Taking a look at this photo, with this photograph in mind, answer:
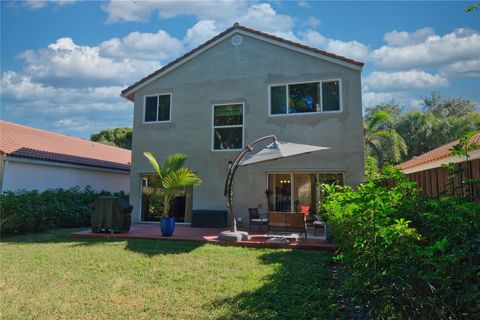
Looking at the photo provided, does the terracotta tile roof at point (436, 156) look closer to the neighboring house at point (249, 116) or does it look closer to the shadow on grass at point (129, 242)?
the neighboring house at point (249, 116)

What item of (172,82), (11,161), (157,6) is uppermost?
(157,6)

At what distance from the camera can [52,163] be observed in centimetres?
1752

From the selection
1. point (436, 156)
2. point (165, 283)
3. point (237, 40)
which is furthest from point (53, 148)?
point (436, 156)

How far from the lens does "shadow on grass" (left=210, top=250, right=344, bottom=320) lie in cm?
467

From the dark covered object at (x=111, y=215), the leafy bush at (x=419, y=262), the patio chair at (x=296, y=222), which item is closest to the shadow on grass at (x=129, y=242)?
the dark covered object at (x=111, y=215)

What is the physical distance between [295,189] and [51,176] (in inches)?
543

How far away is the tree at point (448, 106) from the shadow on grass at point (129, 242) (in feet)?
138

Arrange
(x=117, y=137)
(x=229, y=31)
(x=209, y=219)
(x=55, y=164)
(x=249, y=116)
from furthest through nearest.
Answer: (x=117, y=137) < (x=55, y=164) < (x=229, y=31) < (x=249, y=116) < (x=209, y=219)

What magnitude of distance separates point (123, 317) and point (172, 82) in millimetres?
12604

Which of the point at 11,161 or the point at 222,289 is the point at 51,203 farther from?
the point at 222,289

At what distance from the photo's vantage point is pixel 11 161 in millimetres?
15555

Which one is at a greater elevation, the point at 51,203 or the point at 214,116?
the point at 214,116

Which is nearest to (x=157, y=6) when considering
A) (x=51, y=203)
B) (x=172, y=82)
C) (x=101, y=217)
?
(x=172, y=82)

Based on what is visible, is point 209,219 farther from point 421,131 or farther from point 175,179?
point 421,131
